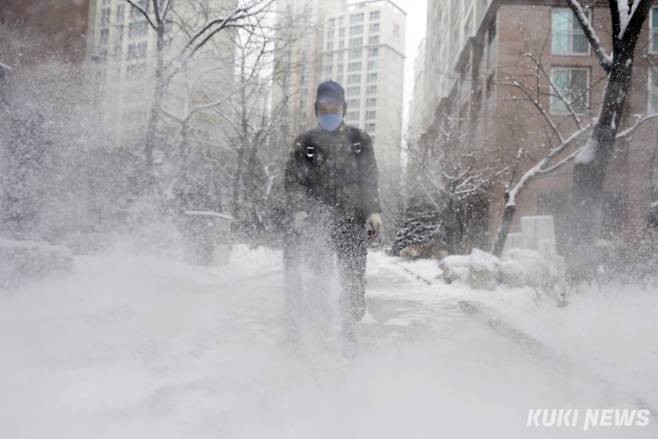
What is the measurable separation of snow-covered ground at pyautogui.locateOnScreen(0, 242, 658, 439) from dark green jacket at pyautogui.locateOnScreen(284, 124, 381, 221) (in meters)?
0.89

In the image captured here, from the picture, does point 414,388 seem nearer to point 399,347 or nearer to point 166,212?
point 399,347

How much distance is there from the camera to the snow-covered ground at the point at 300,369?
1.89 m

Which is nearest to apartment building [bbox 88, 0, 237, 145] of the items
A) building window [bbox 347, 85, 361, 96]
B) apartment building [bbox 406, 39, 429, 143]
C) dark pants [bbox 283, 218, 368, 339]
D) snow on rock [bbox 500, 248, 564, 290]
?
building window [bbox 347, 85, 361, 96]

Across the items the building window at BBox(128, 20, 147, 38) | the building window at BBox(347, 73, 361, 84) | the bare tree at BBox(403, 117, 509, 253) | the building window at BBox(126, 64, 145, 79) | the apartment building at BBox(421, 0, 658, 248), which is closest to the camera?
the building window at BBox(128, 20, 147, 38)

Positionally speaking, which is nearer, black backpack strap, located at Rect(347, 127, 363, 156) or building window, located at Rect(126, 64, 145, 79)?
black backpack strap, located at Rect(347, 127, 363, 156)

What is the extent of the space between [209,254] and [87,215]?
2615mm

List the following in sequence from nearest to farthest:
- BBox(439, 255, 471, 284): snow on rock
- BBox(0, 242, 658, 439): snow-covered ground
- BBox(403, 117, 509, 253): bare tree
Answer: BBox(0, 242, 658, 439): snow-covered ground < BBox(439, 255, 471, 284): snow on rock < BBox(403, 117, 509, 253): bare tree

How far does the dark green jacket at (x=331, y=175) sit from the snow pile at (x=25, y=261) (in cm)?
270

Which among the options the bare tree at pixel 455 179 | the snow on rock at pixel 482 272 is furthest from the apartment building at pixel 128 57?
the snow on rock at pixel 482 272

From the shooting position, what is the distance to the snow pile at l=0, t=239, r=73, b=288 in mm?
4148

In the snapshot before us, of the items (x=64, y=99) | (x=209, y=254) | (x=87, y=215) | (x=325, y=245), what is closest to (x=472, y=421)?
(x=325, y=245)

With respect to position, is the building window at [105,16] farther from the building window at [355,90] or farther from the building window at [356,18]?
the building window at [355,90]

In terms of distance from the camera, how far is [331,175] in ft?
10.2

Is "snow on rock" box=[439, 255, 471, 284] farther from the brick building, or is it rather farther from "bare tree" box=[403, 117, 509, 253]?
the brick building
